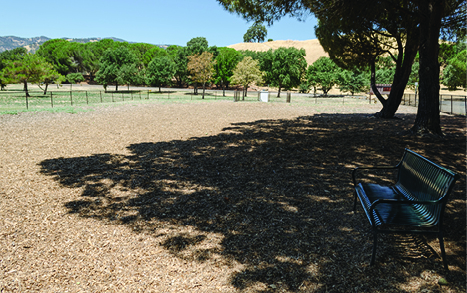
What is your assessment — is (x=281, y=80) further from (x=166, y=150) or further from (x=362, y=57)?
(x=166, y=150)

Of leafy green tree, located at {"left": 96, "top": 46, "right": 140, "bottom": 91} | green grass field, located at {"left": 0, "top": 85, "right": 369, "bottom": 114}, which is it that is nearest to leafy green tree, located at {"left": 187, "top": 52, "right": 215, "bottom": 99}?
green grass field, located at {"left": 0, "top": 85, "right": 369, "bottom": 114}

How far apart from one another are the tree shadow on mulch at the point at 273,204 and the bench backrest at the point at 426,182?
1.86 feet

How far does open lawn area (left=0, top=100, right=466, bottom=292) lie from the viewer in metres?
3.36

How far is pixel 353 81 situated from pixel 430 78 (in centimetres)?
5985

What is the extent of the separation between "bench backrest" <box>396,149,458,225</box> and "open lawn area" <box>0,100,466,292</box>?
0.56 metres

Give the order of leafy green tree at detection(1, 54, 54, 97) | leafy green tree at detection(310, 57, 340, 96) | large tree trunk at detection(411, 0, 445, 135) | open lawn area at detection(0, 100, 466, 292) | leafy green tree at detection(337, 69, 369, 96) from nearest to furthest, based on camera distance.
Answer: open lawn area at detection(0, 100, 466, 292) < large tree trunk at detection(411, 0, 445, 135) < leafy green tree at detection(1, 54, 54, 97) < leafy green tree at detection(310, 57, 340, 96) < leafy green tree at detection(337, 69, 369, 96)

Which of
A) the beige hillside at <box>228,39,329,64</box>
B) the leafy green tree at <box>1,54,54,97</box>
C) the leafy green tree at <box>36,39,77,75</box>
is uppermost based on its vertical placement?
the beige hillside at <box>228,39,329,64</box>

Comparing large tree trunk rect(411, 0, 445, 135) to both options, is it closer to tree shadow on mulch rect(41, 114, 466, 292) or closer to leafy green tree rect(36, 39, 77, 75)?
tree shadow on mulch rect(41, 114, 466, 292)

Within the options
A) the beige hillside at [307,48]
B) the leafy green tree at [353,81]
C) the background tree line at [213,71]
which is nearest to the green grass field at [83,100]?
the background tree line at [213,71]

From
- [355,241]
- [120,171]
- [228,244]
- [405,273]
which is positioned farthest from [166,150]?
[405,273]

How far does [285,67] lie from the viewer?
5425cm

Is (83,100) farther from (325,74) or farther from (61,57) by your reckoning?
(61,57)

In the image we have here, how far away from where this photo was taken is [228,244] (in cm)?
408

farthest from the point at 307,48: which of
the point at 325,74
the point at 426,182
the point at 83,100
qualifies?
the point at 426,182
